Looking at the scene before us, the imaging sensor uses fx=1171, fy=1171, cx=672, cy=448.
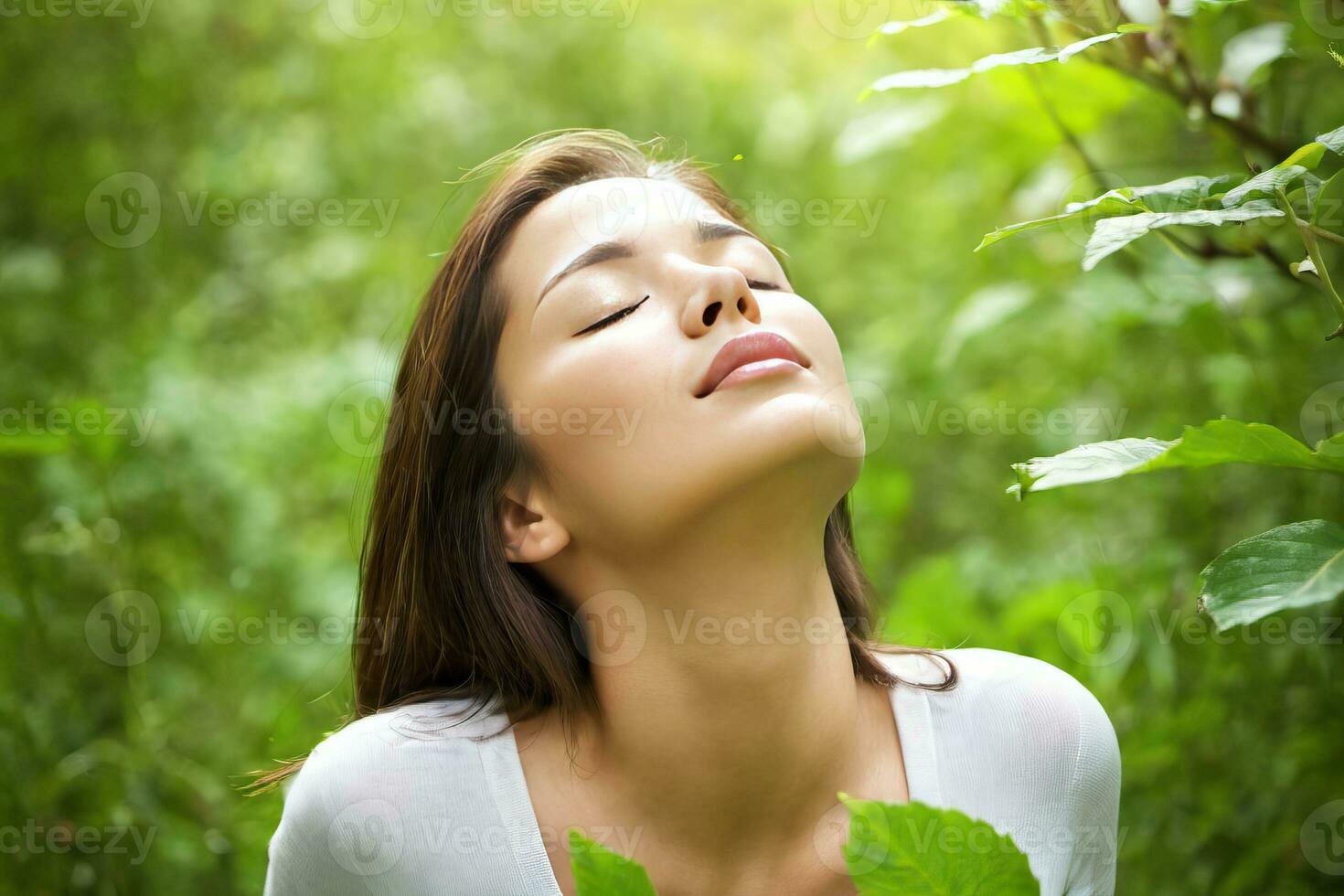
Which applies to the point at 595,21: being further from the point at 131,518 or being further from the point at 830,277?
the point at 131,518

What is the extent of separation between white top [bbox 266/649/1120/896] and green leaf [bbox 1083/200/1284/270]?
1.75 ft

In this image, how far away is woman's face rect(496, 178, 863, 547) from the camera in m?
0.93

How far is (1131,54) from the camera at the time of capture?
1.13m

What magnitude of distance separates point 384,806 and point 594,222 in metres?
0.56

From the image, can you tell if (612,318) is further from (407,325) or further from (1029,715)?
(407,325)

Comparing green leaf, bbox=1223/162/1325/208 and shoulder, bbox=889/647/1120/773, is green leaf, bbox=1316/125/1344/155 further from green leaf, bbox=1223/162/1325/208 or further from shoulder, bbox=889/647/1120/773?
shoulder, bbox=889/647/1120/773

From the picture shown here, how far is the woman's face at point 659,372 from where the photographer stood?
3.06 feet

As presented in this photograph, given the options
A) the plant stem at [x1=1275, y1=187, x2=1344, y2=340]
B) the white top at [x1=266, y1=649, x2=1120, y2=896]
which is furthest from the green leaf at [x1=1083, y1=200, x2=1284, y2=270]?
the white top at [x1=266, y1=649, x2=1120, y2=896]

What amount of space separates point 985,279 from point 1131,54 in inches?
41.4

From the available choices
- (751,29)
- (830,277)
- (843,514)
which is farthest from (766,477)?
(751,29)

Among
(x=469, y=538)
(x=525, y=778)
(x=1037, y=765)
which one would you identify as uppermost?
(x=469, y=538)

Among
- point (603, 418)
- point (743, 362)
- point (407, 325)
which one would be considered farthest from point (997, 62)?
point (407, 325)

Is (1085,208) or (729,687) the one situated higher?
(1085,208)

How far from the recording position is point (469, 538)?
112 cm
